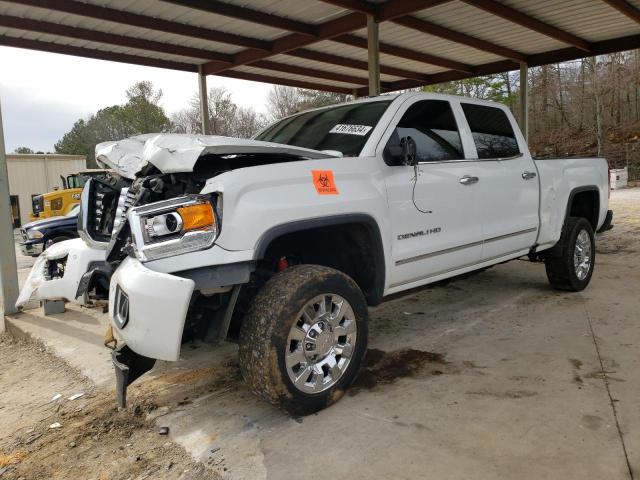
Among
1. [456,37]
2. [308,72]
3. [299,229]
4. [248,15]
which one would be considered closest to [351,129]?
[299,229]

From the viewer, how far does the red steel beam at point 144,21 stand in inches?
307

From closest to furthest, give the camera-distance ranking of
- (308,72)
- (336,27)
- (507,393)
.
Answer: (507,393) < (336,27) < (308,72)

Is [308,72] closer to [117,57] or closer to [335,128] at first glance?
[117,57]

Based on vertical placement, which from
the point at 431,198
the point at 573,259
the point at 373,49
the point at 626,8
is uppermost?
the point at 626,8

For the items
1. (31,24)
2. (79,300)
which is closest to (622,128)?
(31,24)

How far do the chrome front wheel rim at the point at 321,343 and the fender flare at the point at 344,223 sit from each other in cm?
38

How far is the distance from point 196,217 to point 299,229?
0.60 metres

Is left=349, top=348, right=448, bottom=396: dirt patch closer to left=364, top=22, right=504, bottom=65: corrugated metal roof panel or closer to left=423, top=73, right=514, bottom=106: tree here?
left=364, top=22, right=504, bottom=65: corrugated metal roof panel

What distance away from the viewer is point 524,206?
188 inches

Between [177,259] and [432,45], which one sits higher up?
[432,45]

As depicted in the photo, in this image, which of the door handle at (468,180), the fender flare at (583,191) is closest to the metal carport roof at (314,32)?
the fender flare at (583,191)

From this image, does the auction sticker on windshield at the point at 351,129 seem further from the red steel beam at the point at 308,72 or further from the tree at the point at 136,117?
the tree at the point at 136,117

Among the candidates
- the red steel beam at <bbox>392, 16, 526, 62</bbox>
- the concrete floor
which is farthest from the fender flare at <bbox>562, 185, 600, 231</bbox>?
the red steel beam at <bbox>392, 16, 526, 62</bbox>

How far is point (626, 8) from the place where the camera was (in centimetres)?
895
